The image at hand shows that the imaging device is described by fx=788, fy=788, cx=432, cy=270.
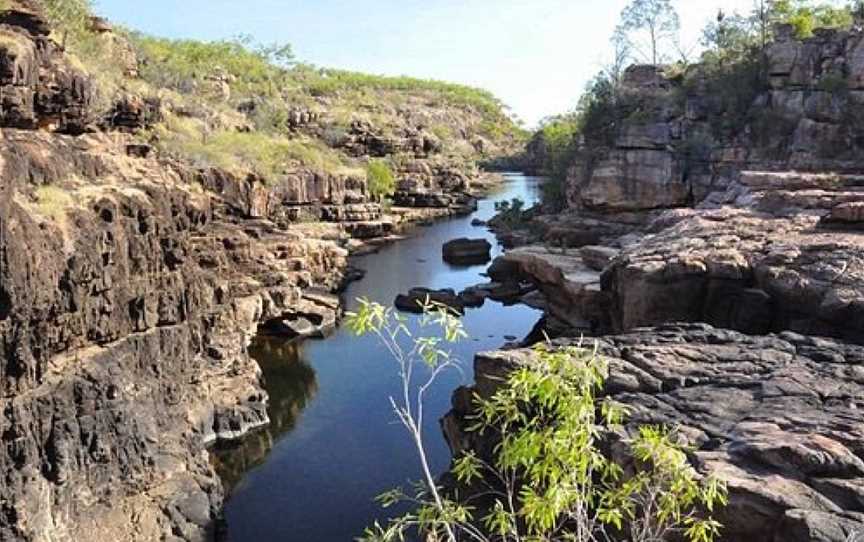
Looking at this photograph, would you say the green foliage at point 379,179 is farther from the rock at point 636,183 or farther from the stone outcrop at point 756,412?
the stone outcrop at point 756,412

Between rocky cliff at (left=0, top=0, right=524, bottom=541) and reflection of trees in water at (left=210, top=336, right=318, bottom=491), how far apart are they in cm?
76

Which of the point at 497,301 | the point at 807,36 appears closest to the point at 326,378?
the point at 497,301

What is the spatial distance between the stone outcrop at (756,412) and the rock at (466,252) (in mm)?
43025

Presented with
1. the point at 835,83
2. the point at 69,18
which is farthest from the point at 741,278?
the point at 69,18

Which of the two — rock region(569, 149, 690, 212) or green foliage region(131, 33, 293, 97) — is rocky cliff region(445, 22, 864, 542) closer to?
rock region(569, 149, 690, 212)

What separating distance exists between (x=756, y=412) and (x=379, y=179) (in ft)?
222

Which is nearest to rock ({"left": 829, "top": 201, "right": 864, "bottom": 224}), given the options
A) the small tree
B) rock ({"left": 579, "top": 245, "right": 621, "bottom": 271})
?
rock ({"left": 579, "top": 245, "right": 621, "bottom": 271})

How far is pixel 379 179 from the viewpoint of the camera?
7956 cm

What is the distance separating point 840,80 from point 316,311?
34.8 m

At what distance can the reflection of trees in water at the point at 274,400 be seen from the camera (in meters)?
26.5

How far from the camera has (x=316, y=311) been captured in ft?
141

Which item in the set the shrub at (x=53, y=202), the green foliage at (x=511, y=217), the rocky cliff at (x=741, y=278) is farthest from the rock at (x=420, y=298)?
the shrub at (x=53, y=202)

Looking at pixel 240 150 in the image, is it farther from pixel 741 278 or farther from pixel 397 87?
pixel 397 87

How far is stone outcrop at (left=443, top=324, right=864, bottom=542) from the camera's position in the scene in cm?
1075
